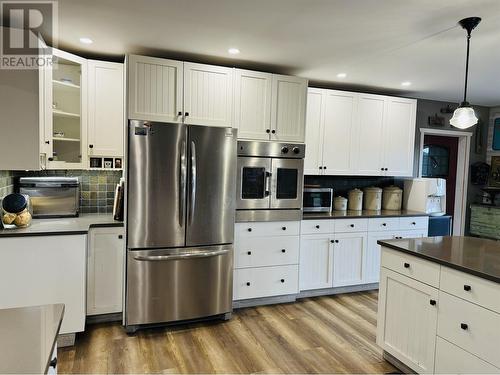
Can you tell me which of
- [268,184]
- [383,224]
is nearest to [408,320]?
[268,184]

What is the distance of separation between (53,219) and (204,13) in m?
2.22

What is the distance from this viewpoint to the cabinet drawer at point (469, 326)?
1788mm

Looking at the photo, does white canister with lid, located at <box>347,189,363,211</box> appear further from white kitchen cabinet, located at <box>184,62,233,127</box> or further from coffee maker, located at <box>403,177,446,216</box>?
white kitchen cabinet, located at <box>184,62,233,127</box>

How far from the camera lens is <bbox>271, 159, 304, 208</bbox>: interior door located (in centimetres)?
353

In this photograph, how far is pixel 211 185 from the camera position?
10.2 ft

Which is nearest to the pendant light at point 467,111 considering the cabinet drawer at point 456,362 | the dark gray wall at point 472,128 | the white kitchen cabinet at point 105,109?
the cabinet drawer at point 456,362

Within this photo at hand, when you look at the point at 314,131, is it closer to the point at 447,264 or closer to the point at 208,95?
the point at 208,95

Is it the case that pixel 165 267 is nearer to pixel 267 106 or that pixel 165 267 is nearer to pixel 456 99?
pixel 267 106

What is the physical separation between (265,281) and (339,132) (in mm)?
1904

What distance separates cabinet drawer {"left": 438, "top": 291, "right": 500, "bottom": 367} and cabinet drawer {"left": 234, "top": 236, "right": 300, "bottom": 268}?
66.6 inches

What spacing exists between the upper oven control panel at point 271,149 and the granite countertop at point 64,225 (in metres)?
1.34

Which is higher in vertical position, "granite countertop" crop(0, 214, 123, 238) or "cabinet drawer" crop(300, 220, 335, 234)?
"granite countertop" crop(0, 214, 123, 238)

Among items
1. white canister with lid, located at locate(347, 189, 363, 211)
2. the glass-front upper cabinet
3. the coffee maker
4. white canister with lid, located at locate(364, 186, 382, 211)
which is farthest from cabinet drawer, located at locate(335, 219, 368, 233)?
the glass-front upper cabinet

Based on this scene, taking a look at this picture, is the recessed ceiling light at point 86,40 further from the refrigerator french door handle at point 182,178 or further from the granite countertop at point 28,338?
the granite countertop at point 28,338
